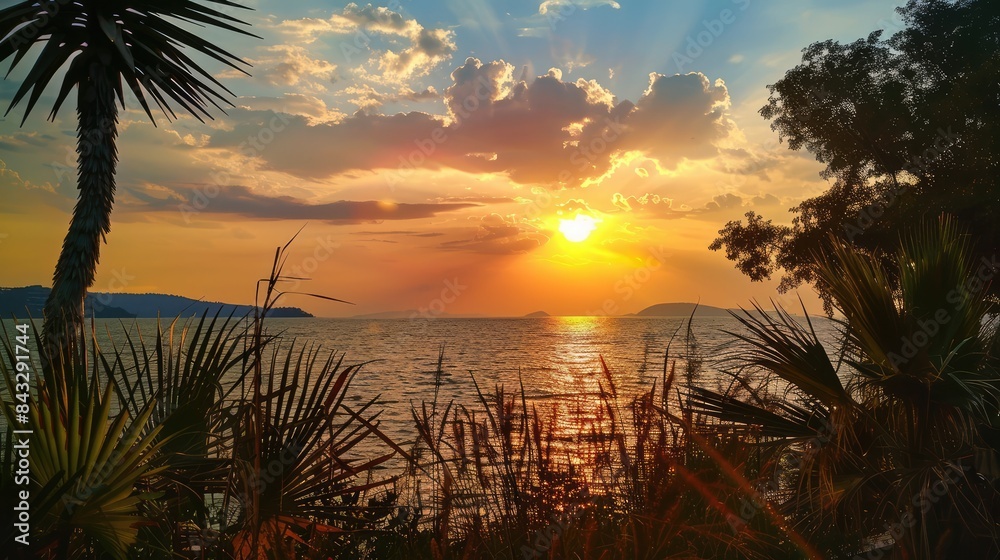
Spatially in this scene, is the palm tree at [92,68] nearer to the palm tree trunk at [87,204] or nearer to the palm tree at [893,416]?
the palm tree trunk at [87,204]

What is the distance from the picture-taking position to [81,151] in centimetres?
752

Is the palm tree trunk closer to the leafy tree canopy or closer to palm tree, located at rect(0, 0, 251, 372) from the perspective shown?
palm tree, located at rect(0, 0, 251, 372)

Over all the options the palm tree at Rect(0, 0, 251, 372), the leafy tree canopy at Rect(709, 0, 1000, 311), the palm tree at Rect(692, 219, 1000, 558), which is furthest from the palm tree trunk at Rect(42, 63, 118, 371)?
the leafy tree canopy at Rect(709, 0, 1000, 311)

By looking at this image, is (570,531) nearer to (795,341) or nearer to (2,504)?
(795,341)

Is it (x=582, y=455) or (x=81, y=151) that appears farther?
(x=81, y=151)

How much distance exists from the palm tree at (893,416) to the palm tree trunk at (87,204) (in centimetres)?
613

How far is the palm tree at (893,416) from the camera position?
5184 millimetres

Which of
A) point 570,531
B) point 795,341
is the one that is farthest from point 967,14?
point 570,531

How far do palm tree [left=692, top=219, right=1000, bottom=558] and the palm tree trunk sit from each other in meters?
6.13

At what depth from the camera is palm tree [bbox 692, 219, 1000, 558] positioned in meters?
5.18

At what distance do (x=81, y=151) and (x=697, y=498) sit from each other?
24.2ft

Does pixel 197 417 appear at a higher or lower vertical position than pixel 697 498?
higher

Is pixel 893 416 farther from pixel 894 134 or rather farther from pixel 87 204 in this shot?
pixel 894 134

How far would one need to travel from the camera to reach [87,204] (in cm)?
735
